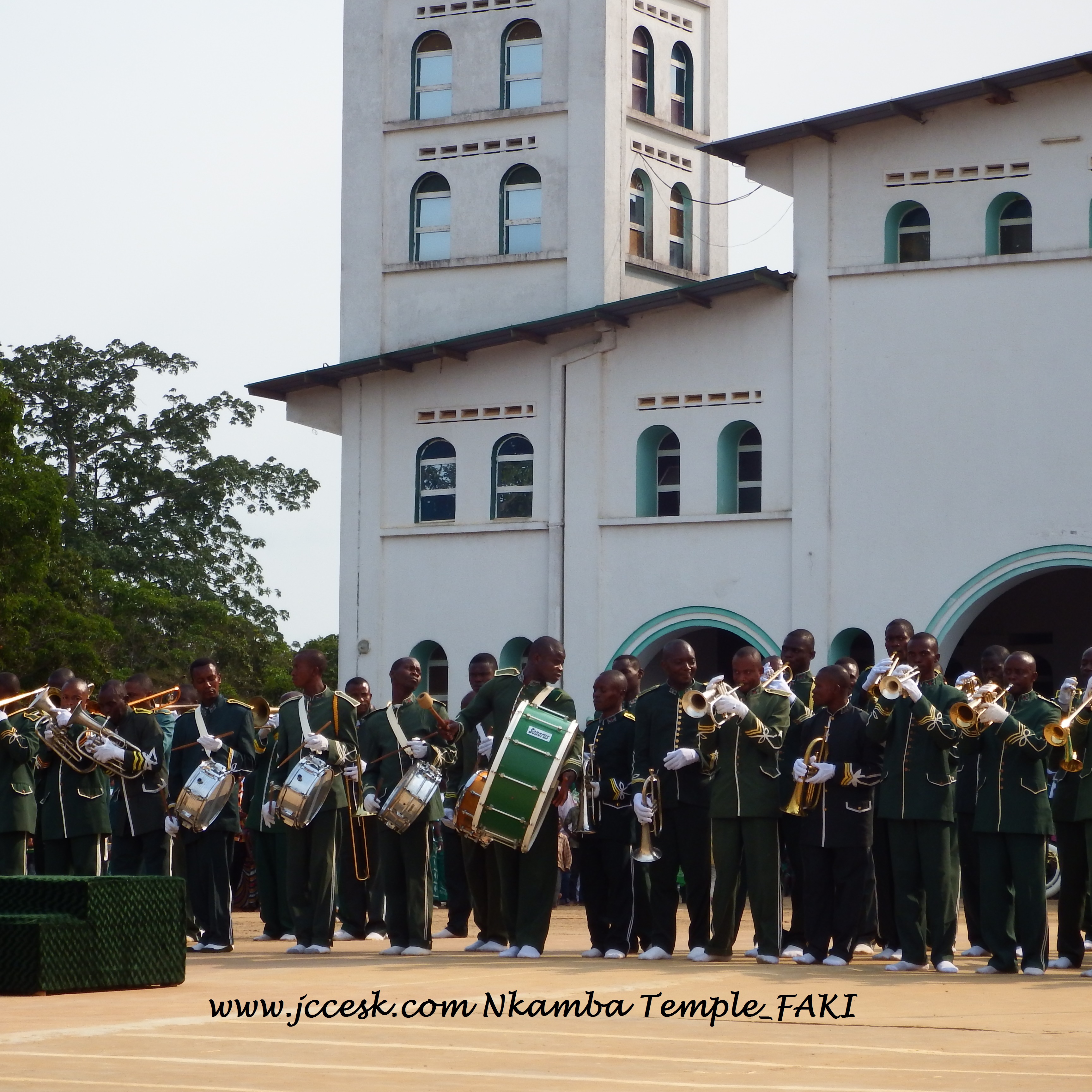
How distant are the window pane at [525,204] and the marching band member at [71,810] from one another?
16.1m

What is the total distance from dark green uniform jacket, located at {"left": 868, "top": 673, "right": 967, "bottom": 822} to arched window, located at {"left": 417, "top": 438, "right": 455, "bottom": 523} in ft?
55.2

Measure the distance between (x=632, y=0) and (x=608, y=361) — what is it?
5589 millimetres

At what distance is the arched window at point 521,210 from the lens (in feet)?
98.0

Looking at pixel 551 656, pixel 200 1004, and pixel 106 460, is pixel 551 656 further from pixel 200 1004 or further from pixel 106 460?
pixel 106 460

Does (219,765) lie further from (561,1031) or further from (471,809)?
(561,1031)

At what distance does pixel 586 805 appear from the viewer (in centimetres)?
1378

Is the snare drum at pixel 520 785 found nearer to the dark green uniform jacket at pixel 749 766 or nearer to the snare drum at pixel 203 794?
the dark green uniform jacket at pixel 749 766

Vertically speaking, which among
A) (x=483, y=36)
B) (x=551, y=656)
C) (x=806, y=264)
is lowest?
(x=551, y=656)

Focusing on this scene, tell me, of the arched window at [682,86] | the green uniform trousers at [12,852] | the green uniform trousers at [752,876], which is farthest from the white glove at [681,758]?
the arched window at [682,86]

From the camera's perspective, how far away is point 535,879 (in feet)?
44.2

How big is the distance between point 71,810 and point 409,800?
2823 mm

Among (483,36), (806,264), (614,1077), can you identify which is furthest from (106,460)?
(614,1077)

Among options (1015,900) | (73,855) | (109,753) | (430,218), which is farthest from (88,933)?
(430,218)

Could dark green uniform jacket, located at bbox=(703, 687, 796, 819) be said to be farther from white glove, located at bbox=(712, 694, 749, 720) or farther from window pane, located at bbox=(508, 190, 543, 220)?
window pane, located at bbox=(508, 190, 543, 220)
